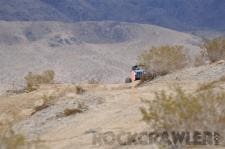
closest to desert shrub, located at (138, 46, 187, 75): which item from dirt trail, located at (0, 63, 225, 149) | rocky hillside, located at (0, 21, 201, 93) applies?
dirt trail, located at (0, 63, 225, 149)

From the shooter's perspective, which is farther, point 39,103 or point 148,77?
point 148,77

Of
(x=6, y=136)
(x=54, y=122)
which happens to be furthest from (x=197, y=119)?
(x=54, y=122)

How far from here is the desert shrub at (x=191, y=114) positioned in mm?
9789

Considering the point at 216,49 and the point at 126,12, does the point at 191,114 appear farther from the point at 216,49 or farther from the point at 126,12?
the point at 126,12

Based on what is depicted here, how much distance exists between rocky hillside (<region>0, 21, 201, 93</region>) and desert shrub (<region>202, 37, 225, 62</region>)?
5017 centimetres

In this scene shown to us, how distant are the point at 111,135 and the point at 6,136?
2707mm

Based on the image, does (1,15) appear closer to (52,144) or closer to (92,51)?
(92,51)

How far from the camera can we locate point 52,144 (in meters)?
12.4

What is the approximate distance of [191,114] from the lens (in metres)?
9.77

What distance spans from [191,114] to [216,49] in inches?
771

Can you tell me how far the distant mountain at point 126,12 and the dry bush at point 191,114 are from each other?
512 ft

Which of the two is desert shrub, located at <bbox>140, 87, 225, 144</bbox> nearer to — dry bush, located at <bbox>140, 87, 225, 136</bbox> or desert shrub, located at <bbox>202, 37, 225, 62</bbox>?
dry bush, located at <bbox>140, 87, 225, 136</bbox>

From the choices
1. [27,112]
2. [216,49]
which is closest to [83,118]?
[27,112]

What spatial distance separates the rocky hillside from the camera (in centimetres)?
9425
